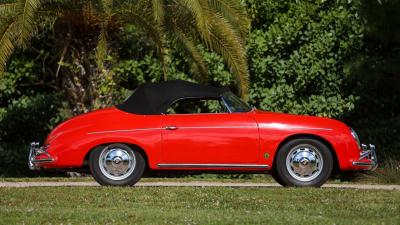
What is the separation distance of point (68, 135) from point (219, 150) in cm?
201

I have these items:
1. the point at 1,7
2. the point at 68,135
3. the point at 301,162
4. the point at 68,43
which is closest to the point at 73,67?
the point at 68,43

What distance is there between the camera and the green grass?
8.95 metres

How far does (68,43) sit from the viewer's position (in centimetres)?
1608

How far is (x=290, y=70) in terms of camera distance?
17734 mm

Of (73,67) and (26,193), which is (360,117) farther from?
(26,193)

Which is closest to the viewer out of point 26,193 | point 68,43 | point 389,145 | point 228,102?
point 26,193

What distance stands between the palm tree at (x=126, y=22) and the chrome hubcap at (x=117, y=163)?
3.33m

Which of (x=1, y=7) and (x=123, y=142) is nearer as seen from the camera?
(x=123, y=142)

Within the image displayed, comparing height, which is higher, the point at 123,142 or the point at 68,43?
the point at 68,43

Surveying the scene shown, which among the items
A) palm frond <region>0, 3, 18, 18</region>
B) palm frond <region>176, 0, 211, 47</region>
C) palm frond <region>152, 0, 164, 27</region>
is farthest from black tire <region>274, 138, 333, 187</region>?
palm frond <region>0, 3, 18, 18</region>

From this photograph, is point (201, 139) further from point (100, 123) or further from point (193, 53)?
point (193, 53)

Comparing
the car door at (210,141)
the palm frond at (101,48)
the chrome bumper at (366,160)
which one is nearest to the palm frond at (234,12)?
the palm frond at (101,48)

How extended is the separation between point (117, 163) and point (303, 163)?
249cm

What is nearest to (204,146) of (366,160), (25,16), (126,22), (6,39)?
(366,160)
